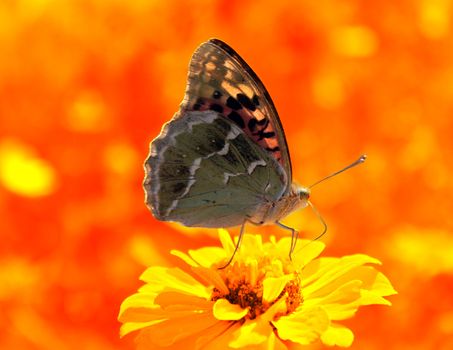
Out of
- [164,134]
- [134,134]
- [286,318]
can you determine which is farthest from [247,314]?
[134,134]

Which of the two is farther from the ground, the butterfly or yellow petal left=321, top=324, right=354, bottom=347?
the butterfly

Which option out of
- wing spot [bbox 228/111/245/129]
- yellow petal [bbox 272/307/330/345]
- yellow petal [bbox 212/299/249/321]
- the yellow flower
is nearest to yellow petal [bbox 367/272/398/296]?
the yellow flower

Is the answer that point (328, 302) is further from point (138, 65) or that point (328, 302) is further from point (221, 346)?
point (138, 65)

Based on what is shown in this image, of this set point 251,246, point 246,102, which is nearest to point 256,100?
point 246,102

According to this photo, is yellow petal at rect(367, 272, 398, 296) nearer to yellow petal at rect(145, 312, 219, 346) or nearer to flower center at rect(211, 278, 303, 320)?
flower center at rect(211, 278, 303, 320)

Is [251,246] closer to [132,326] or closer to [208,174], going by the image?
[208,174]
